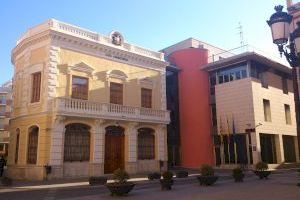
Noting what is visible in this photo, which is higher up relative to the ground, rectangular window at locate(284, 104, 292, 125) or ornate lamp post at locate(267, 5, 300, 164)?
rectangular window at locate(284, 104, 292, 125)

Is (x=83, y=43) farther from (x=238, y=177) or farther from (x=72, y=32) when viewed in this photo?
(x=238, y=177)

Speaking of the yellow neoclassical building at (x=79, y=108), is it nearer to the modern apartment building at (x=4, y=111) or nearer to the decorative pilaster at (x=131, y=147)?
the decorative pilaster at (x=131, y=147)

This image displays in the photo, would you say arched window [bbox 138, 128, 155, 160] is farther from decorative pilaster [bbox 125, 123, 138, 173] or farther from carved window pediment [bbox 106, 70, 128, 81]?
carved window pediment [bbox 106, 70, 128, 81]

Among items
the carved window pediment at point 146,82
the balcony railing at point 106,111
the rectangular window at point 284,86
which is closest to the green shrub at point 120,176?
the balcony railing at point 106,111

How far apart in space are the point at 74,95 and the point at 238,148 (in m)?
17.2

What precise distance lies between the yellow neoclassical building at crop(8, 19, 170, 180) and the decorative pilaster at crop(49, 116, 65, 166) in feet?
0.20

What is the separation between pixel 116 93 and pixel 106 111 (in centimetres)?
265

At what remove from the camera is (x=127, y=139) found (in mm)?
27406

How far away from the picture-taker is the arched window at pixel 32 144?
23.5m

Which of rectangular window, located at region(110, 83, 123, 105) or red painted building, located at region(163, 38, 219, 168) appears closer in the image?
rectangular window, located at region(110, 83, 123, 105)

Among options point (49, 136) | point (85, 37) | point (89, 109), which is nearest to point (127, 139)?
point (89, 109)

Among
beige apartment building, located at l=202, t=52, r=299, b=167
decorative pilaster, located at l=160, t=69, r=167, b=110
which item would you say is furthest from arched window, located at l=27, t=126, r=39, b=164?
beige apartment building, located at l=202, t=52, r=299, b=167

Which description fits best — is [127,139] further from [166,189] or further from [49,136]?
[166,189]

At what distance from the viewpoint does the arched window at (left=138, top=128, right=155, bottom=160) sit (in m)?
28.5
